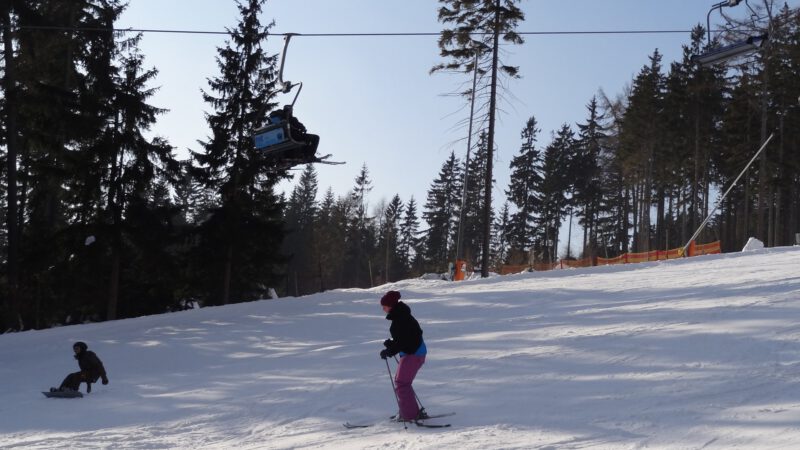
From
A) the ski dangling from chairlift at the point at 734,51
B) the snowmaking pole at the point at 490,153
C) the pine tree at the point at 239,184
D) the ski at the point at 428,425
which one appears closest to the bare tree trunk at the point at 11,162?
the pine tree at the point at 239,184

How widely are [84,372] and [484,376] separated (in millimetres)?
7023

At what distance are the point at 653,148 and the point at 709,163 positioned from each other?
13.6 feet

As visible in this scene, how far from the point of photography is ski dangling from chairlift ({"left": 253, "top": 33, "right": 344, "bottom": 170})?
45.4 feet

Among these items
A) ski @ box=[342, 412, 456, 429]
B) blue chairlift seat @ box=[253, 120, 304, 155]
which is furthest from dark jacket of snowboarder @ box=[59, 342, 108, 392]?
ski @ box=[342, 412, 456, 429]

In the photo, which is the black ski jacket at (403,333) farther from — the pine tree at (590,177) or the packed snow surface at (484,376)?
the pine tree at (590,177)

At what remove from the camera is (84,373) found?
1234 cm

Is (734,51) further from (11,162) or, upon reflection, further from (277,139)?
(11,162)

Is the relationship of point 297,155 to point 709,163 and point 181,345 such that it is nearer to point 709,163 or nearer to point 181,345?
point 181,345

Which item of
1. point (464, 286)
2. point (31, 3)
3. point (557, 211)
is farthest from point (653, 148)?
point (31, 3)

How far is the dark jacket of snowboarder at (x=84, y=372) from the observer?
12.1 metres

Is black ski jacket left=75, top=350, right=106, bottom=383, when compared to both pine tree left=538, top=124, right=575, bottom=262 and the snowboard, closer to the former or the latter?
the snowboard

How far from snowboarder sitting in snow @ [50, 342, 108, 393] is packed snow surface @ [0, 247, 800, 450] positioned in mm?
334

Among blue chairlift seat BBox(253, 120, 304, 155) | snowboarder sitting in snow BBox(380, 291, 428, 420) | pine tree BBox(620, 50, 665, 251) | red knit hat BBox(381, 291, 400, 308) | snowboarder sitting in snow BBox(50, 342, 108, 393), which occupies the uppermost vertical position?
pine tree BBox(620, 50, 665, 251)

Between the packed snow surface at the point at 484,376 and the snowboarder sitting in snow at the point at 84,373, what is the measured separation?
33 centimetres
